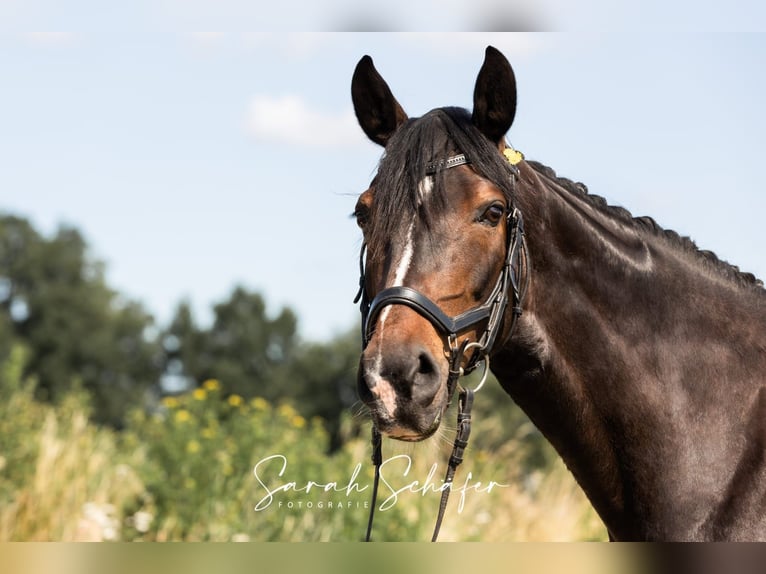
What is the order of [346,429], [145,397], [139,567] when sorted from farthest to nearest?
[145,397], [346,429], [139,567]

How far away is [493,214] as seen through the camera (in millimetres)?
2949

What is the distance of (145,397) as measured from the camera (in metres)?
47.1

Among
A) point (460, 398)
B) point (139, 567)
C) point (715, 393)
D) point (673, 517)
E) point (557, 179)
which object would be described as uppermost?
point (557, 179)

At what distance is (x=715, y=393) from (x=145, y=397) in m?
46.7

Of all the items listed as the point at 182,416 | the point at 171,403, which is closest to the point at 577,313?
the point at 182,416

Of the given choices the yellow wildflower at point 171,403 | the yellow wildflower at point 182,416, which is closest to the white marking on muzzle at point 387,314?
the yellow wildflower at point 182,416

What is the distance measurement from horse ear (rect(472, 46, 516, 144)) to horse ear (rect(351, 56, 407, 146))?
37 cm

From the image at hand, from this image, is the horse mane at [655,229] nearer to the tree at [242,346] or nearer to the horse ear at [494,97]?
the horse ear at [494,97]

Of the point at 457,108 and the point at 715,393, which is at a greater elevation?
the point at 457,108

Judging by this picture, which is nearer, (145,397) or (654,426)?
(654,426)

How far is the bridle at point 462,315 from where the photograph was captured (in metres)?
2.71

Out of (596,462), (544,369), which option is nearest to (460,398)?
(544,369)

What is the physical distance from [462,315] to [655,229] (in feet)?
3.56

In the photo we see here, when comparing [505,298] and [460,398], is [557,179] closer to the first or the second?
[505,298]
